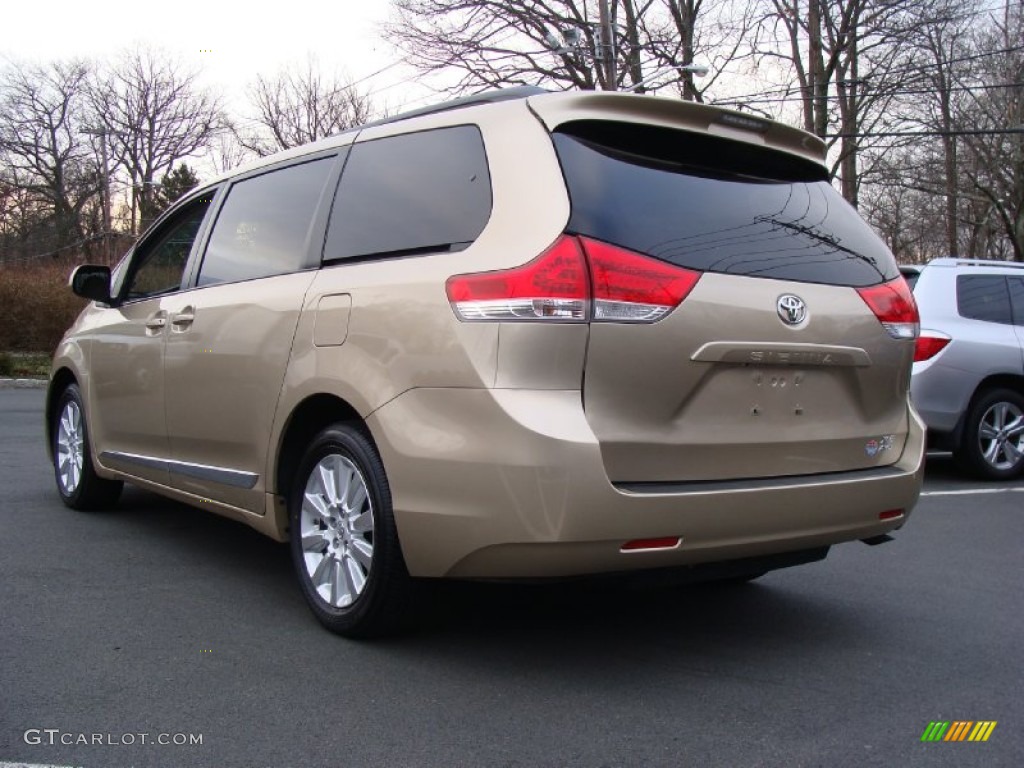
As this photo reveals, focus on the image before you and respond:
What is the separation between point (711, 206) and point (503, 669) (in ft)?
5.56

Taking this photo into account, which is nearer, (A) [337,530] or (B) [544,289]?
(B) [544,289]

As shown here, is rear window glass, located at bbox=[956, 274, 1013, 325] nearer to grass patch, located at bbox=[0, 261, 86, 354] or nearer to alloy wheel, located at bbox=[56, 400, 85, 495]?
alloy wheel, located at bbox=[56, 400, 85, 495]

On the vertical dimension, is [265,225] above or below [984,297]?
above

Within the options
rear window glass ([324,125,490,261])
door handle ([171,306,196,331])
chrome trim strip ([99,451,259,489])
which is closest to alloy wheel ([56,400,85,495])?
chrome trim strip ([99,451,259,489])

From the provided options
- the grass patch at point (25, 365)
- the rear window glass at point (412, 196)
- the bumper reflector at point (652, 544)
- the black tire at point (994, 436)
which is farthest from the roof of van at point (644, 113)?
the grass patch at point (25, 365)

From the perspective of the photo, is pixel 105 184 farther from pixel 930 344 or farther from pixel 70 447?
pixel 930 344

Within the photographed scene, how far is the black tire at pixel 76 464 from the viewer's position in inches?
220

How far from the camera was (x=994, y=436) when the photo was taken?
792 cm

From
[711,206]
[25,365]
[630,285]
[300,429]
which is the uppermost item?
[711,206]

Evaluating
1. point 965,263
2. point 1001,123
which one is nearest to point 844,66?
point 1001,123

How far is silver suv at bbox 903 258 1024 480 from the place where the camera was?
769 centimetres

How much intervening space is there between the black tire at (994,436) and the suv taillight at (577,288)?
579 centimetres

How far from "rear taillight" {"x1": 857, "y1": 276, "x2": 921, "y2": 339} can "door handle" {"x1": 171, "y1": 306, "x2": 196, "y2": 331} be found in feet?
9.34

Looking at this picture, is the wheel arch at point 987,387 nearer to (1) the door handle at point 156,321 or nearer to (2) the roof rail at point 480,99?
(2) the roof rail at point 480,99
